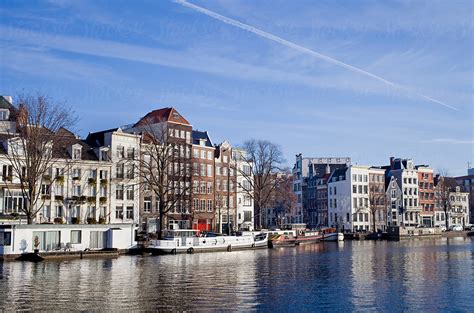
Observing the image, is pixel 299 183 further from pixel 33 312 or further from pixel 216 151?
pixel 33 312

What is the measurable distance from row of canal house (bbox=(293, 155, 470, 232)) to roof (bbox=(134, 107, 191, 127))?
5359cm

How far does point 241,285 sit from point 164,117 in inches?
2553

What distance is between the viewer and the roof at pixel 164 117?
102562 mm

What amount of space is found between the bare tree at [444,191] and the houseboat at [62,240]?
99.9m

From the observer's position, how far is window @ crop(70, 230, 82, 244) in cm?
6956

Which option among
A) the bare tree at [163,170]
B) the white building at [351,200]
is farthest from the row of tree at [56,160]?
the white building at [351,200]

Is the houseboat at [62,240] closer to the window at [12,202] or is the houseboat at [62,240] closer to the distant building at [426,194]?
the window at [12,202]

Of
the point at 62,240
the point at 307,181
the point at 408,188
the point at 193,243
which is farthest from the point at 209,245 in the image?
the point at 408,188

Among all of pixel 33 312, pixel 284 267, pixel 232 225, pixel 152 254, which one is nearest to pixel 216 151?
pixel 232 225

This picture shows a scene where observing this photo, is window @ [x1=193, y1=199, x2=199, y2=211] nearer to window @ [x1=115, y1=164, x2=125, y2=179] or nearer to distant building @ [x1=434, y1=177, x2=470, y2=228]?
window @ [x1=115, y1=164, x2=125, y2=179]

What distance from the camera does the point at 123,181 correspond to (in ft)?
299

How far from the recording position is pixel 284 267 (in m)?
55.5

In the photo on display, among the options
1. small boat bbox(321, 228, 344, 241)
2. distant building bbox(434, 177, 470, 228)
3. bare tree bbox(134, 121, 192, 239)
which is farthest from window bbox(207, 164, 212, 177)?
distant building bbox(434, 177, 470, 228)

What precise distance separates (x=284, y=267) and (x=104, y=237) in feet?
87.2
